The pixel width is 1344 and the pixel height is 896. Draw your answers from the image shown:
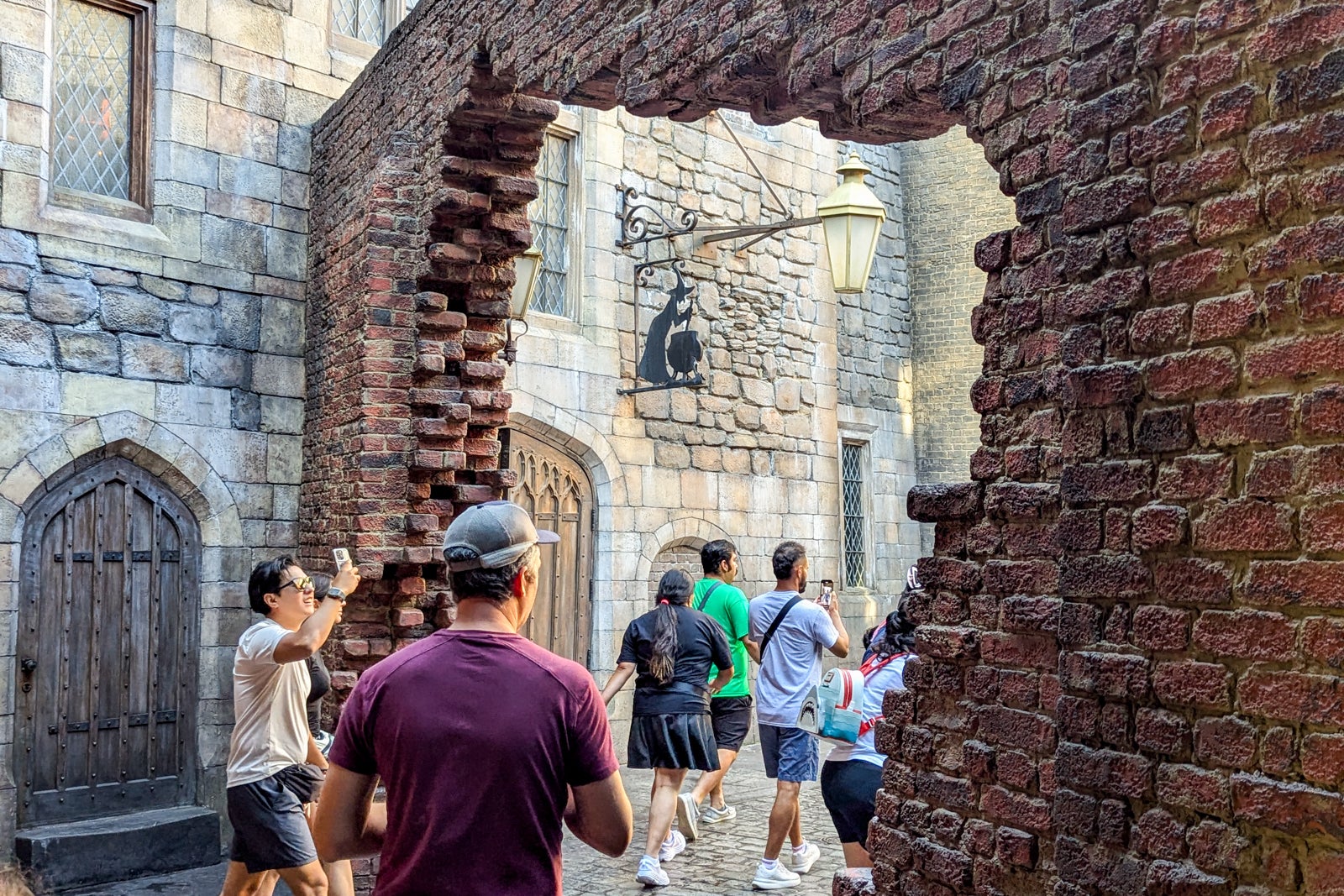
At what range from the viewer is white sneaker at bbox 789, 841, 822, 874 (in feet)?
21.8

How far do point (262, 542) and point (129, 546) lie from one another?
80cm

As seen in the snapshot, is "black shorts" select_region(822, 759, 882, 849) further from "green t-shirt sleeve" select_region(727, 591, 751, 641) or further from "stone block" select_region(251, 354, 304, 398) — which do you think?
"stone block" select_region(251, 354, 304, 398)

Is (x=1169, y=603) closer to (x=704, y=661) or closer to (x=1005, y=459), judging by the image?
(x=1005, y=459)

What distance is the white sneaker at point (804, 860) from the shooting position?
21.8 feet

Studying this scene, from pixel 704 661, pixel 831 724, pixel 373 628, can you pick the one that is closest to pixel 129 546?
pixel 373 628

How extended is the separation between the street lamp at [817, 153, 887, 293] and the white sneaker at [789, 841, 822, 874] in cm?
360

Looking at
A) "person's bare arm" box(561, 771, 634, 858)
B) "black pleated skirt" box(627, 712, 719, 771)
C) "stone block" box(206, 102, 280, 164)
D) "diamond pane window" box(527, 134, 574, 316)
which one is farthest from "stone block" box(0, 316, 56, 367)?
"person's bare arm" box(561, 771, 634, 858)

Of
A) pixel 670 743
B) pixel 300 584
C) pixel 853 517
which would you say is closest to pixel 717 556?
pixel 670 743

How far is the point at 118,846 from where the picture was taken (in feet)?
22.1

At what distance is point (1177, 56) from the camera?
267 cm

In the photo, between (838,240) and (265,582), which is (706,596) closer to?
(838,240)

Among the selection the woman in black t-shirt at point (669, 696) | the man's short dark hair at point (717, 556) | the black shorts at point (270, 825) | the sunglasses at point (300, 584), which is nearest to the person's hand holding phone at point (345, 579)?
the sunglasses at point (300, 584)

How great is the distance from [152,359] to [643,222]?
4.68 meters

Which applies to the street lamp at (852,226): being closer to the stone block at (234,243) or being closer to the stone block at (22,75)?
the stone block at (234,243)
